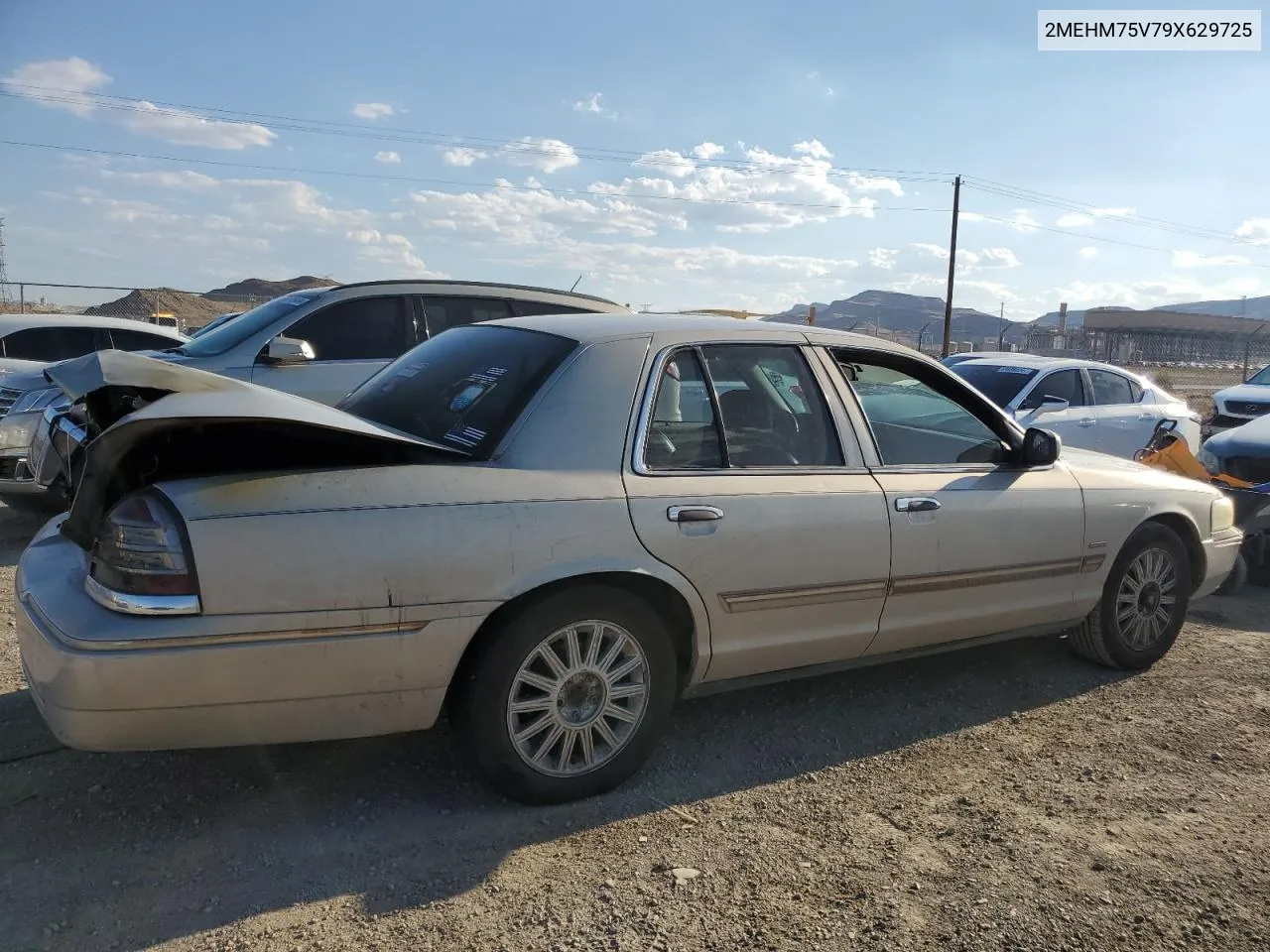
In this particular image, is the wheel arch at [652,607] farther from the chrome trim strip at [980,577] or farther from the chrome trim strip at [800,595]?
the chrome trim strip at [980,577]

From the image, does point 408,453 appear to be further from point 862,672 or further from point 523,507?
point 862,672

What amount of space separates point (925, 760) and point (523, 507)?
6.23ft

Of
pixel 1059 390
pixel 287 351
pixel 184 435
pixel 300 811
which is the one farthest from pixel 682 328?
pixel 1059 390

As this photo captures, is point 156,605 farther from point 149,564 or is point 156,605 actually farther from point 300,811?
point 300,811

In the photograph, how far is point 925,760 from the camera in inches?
146

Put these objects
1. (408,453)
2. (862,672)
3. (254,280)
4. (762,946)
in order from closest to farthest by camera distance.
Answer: (762,946) → (408,453) → (862,672) → (254,280)

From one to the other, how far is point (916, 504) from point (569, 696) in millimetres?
1566

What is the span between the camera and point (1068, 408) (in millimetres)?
9336

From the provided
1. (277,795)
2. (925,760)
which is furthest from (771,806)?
(277,795)

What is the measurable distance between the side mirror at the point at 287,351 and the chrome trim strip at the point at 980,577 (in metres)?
4.51

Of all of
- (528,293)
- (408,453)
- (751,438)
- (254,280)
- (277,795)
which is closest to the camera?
(408,453)

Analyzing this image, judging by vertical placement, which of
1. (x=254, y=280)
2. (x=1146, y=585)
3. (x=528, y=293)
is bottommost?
(x=1146, y=585)

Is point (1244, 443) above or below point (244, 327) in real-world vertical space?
below

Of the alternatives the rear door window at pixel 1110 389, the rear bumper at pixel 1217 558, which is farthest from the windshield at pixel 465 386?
the rear door window at pixel 1110 389
